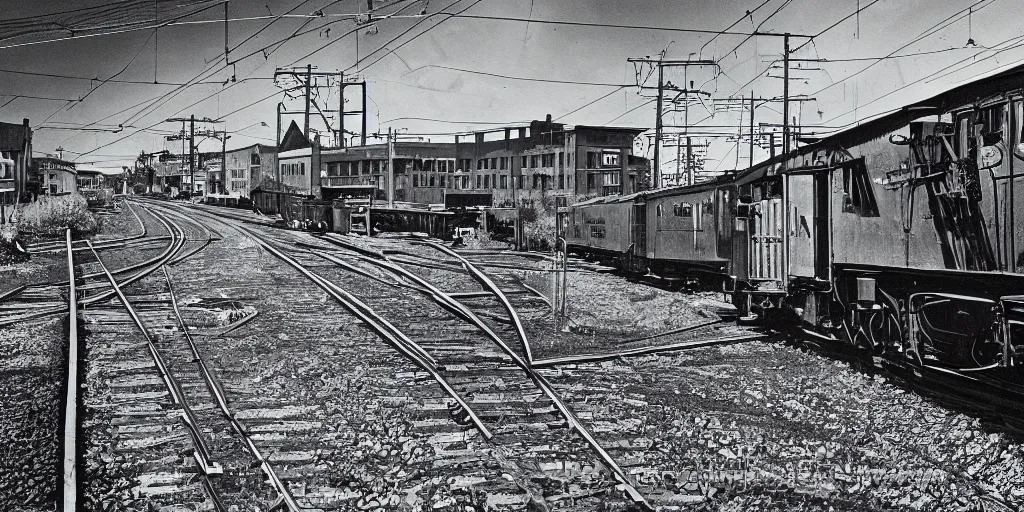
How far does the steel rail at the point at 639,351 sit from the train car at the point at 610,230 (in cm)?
888

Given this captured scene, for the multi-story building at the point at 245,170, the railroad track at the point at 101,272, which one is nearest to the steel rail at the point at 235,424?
the railroad track at the point at 101,272

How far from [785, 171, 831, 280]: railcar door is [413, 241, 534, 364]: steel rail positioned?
13.6 ft

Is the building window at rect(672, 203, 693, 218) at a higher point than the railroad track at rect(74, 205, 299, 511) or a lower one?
higher

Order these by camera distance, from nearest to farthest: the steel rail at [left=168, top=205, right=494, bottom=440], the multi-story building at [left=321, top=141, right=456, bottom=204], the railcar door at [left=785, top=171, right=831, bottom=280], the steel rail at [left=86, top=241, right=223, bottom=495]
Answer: the steel rail at [left=86, top=241, right=223, bottom=495] < the steel rail at [left=168, top=205, right=494, bottom=440] < the railcar door at [left=785, top=171, right=831, bottom=280] < the multi-story building at [left=321, top=141, right=456, bottom=204]

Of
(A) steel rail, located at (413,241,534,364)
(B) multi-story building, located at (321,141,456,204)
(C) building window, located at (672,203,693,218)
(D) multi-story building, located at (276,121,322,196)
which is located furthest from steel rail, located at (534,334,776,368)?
(D) multi-story building, located at (276,121,322,196)

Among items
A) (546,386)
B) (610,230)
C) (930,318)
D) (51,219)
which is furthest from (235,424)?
(51,219)

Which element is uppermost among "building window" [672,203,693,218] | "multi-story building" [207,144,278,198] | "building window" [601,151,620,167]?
"multi-story building" [207,144,278,198]

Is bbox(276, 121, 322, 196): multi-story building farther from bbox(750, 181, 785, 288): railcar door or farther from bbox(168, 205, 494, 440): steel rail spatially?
bbox(750, 181, 785, 288): railcar door

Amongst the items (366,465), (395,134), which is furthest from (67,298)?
(395,134)

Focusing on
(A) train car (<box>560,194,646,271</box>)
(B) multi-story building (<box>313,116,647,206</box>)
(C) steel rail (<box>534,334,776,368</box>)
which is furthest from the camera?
(B) multi-story building (<box>313,116,647,206</box>)

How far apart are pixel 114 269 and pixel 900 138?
1695 centimetres

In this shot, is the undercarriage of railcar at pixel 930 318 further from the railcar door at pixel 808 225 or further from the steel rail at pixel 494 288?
the steel rail at pixel 494 288

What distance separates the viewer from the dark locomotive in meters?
7.80

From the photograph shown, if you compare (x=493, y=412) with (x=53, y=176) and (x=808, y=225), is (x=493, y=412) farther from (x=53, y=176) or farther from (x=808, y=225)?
(x=53, y=176)
